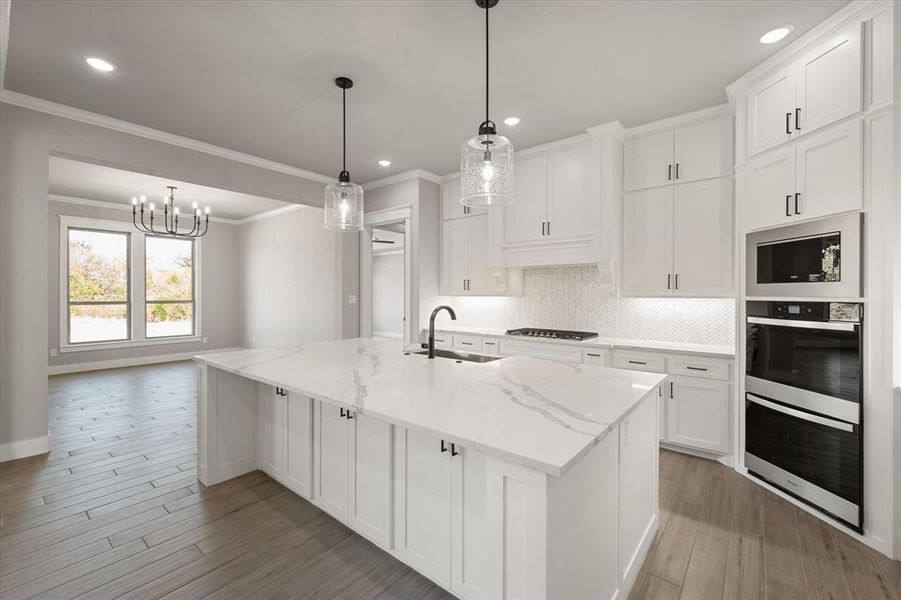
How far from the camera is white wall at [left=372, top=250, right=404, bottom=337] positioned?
801 centimetres

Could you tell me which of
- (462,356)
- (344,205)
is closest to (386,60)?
(344,205)

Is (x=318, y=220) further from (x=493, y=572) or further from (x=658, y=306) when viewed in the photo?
(x=493, y=572)

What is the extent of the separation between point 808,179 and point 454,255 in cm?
328

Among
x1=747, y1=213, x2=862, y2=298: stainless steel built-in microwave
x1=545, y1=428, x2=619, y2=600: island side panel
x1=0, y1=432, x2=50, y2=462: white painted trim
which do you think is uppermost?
x1=747, y1=213, x2=862, y2=298: stainless steel built-in microwave

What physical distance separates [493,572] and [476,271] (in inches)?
138

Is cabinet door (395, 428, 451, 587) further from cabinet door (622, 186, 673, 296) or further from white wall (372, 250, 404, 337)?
white wall (372, 250, 404, 337)

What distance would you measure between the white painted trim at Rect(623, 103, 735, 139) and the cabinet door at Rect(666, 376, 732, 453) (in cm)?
206

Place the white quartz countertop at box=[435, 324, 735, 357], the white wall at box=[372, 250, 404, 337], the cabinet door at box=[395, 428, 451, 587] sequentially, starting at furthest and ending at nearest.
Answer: the white wall at box=[372, 250, 404, 337], the white quartz countertop at box=[435, 324, 735, 357], the cabinet door at box=[395, 428, 451, 587]

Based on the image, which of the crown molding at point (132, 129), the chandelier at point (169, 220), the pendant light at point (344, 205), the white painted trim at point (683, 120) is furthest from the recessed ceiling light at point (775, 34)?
the chandelier at point (169, 220)

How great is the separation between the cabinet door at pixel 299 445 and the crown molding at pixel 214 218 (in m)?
3.70

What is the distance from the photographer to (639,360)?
339 cm

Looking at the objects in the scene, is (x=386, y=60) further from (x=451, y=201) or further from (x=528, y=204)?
(x=451, y=201)

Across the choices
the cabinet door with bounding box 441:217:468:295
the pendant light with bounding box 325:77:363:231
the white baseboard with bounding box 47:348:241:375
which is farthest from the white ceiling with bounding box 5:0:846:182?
the white baseboard with bounding box 47:348:241:375

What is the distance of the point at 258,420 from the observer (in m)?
2.87
